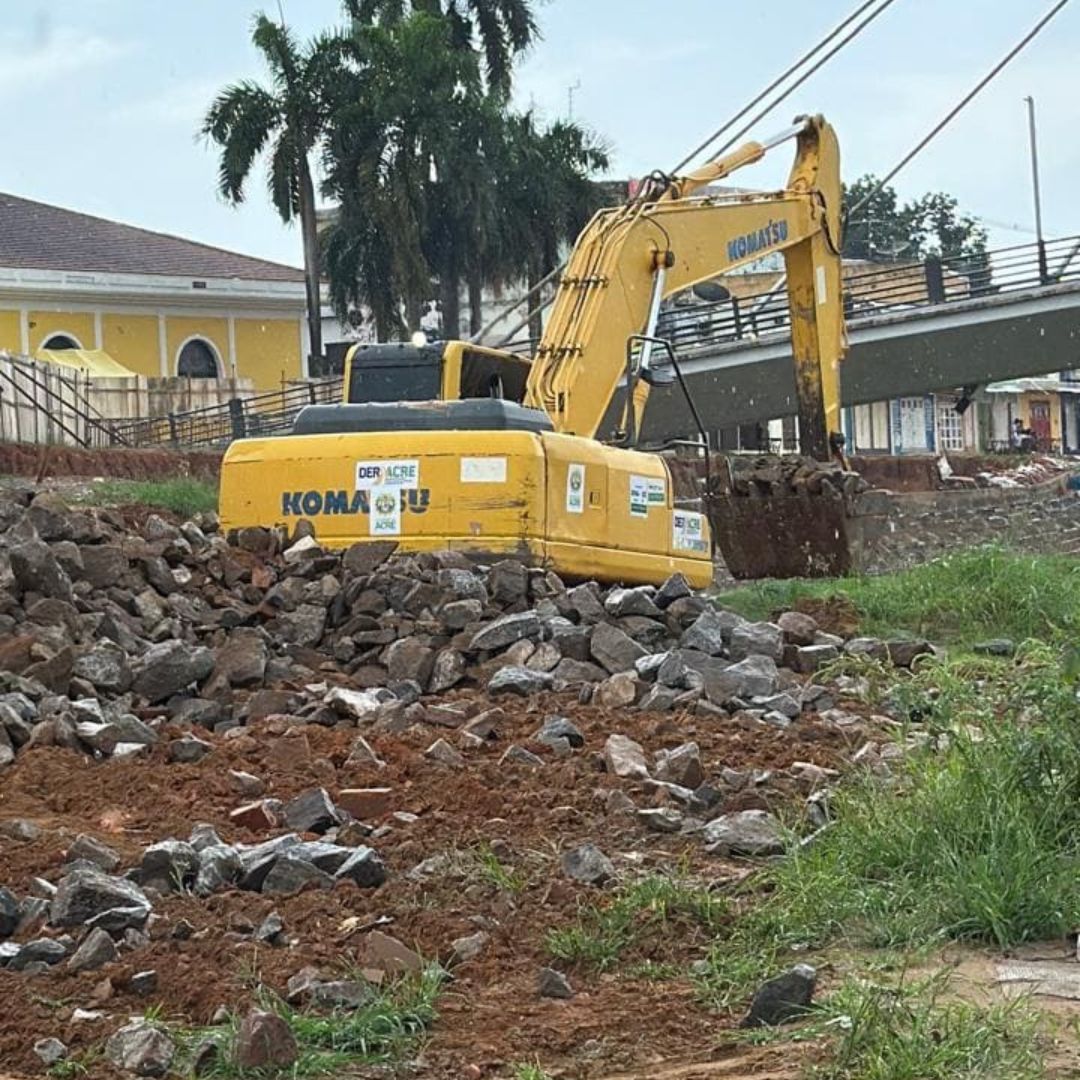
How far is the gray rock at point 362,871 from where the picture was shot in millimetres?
6645

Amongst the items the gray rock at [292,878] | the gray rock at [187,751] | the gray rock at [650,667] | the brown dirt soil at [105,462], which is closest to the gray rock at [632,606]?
the gray rock at [650,667]

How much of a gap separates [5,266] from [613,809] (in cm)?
4580

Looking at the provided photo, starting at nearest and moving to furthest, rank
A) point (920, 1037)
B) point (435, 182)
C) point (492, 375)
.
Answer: point (920, 1037)
point (492, 375)
point (435, 182)

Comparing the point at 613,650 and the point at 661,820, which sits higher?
the point at 613,650

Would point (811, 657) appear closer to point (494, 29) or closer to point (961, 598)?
point (961, 598)

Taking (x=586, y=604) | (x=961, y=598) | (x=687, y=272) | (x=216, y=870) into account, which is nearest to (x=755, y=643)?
(x=586, y=604)

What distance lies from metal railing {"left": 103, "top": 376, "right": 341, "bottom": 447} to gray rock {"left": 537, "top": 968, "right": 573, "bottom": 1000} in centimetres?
3730

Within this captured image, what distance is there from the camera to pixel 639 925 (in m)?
6.20

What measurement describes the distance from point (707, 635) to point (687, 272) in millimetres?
6827

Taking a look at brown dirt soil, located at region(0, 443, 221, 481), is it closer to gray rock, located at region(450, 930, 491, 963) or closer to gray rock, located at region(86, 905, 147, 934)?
gray rock, located at region(86, 905, 147, 934)

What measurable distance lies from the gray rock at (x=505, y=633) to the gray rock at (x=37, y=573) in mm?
2450

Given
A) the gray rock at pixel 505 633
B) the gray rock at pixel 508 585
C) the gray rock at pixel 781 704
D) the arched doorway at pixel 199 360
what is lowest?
the gray rock at pixel 781 704

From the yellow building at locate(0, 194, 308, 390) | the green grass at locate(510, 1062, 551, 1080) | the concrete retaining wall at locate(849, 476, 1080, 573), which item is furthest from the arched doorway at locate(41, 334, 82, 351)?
the green grass at locate(510, 1062, 551, 1080)

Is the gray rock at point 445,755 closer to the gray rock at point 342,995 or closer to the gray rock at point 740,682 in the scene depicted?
the gray rock at point 740,682
